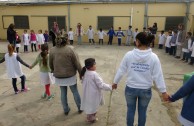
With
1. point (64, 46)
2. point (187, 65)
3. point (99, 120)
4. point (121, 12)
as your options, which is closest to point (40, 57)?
point (64, 46)

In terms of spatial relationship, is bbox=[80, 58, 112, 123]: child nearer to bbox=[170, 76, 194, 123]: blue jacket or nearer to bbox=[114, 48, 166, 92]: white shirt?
bbox=[114, 48, 166, 92]: white shirt

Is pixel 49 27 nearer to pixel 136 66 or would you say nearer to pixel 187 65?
pixel 187 65

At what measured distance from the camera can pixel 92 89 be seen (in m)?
3.87

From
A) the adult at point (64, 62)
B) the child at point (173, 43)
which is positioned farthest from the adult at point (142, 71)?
the child at point (173, 43)

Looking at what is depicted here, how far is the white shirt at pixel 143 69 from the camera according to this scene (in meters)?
3.03

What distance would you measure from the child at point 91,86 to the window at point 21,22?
48.6ft

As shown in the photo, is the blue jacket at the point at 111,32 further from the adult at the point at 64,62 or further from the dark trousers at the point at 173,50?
the adult at the point at 64,62

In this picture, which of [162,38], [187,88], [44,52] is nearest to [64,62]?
[44,52]

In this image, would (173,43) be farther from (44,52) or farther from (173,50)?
(44,52)

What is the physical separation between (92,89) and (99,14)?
12.8 m

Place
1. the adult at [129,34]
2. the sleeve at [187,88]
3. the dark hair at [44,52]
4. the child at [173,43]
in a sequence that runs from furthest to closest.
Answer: the adult at [129,34] < the child at [173,43] < the dark hair at [44,52] < the sleeve at [187,88]

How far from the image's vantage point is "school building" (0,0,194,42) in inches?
594

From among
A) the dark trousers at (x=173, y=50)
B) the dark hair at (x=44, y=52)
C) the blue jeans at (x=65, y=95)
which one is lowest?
the blue jeans at (x=65, y=95)

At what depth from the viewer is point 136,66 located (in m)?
3.10
